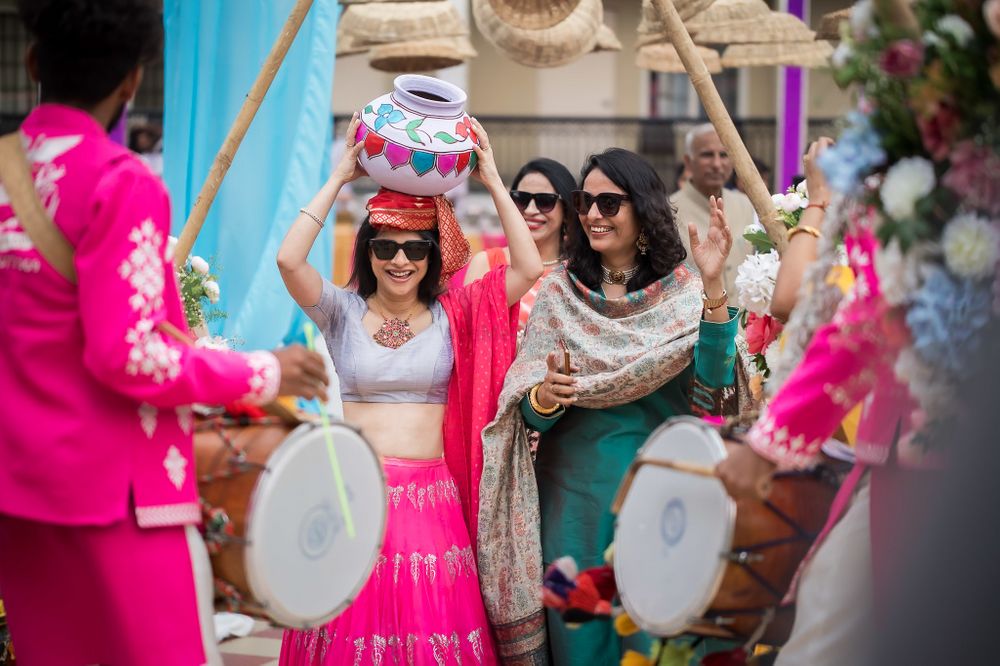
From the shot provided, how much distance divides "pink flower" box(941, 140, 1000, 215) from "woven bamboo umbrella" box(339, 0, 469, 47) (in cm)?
645

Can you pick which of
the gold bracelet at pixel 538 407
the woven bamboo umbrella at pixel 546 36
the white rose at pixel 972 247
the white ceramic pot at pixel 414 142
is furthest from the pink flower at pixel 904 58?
the woven bamboo umbrella at pixel 546 36

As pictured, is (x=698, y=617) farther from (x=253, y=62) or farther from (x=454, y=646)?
(x=253, y=62)

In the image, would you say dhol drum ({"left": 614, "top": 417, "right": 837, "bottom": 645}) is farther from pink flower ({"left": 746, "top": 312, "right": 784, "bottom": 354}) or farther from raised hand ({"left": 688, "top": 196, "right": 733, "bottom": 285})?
pink flower ({"left": 746, "top": 312, "right": 784, "bottom": 354})

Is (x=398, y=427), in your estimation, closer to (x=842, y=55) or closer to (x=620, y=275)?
(x=620, y=275)

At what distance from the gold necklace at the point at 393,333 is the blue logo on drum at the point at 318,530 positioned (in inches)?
48.1

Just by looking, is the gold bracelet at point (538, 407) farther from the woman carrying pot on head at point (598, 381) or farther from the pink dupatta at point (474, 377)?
the pink dupatta at point (474, 377)

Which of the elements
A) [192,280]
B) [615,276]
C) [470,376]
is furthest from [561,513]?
[192,280]

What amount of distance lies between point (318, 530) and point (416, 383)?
1.22 m

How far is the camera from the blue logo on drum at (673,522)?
2.77 m

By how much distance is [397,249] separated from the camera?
4113 millimetres

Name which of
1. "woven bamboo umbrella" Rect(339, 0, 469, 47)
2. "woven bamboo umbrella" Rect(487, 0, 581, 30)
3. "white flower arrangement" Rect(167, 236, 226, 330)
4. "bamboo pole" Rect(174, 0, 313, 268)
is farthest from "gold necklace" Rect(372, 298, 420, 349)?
"woven bamboo umbrella" Rect(339, 0, 469, 47)

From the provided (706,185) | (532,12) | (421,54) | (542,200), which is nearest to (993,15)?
(542,200)

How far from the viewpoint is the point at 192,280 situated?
4.65 metres

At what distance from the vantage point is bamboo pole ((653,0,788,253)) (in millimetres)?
3738
